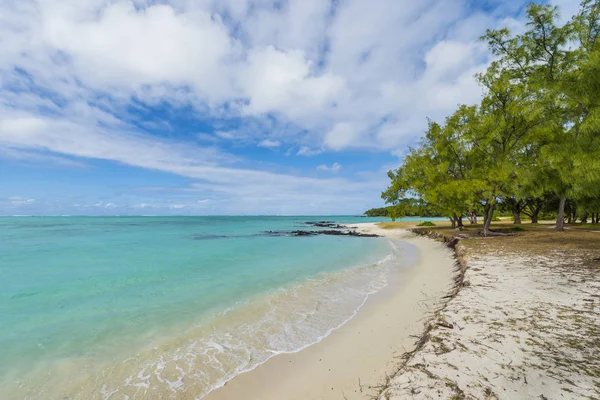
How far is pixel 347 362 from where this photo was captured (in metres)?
5.14

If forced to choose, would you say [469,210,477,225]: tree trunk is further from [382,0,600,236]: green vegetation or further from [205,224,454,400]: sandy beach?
[205,224,454,400]: sandy beach

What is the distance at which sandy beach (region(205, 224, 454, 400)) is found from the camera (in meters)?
4.40

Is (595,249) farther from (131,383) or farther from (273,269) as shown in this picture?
(131,383)

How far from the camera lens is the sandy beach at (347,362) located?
14.4ft

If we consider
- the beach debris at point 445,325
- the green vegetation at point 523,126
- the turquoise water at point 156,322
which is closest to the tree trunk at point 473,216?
the green vegetation at point 523,126

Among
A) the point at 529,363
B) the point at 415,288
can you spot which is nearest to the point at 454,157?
the point at 415,288

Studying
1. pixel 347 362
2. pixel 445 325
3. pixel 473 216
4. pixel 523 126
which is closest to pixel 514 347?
pixel 445 325

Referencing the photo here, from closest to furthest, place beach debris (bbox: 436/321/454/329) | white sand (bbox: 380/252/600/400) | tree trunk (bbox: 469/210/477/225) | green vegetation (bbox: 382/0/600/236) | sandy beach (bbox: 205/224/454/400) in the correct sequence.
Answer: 1. white sand (bbox: 380/252/600/400)
2. sandy beach (bbox: 205/224/454/400)
3. beach debris (bbox: 436/321/454/329)
4. green vegetation (bbox: 382/0/600/236)
5. tree trunk (bbox: 469/210/477/225)

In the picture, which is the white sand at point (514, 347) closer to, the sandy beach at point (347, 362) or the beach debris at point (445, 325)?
the beach debris at point (445, 325)

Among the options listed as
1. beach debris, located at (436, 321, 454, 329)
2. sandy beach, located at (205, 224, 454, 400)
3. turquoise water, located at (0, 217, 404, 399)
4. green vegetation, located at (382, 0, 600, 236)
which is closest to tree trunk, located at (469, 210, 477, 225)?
green vegetation, located at (382, 0, 600, 236)

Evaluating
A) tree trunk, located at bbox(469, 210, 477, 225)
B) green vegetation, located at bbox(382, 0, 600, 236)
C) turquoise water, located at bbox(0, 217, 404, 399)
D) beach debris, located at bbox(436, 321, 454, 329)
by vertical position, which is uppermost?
green vegetation, located at bbox(382, 0, 600, 236)

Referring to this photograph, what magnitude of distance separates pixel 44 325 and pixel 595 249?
20.9 metres

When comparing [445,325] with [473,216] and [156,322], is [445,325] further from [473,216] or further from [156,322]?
[473,216]

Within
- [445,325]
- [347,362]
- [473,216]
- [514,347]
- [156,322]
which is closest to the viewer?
[514,347]
